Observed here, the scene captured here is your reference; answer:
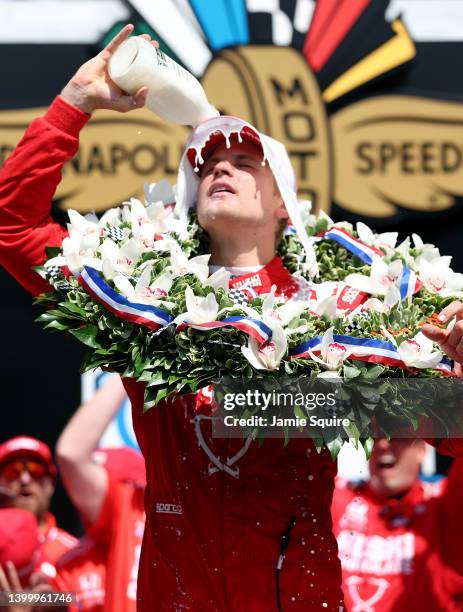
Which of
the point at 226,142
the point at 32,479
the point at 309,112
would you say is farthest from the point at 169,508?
the point at 309,112

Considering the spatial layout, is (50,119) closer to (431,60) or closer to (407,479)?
(407,479)

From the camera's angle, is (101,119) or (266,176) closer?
(266,176)

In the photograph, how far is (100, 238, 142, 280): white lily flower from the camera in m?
2.86

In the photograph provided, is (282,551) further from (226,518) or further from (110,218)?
(110,218)

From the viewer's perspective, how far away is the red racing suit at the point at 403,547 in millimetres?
3869

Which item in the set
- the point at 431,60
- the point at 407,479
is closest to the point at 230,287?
the point at 407,479

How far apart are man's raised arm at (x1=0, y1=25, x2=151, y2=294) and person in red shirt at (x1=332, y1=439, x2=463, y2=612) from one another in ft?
4.87

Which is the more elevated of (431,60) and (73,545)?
(431,60)

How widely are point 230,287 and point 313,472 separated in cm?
56

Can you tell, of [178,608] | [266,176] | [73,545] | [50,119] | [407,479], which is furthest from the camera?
[73,545]

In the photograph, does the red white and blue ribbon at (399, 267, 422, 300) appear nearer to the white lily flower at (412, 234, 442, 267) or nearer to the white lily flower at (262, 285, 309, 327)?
the white lily flower at (412, 234, 442, 267)

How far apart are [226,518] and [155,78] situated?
1160 millimetres

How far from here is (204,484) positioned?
2.85m

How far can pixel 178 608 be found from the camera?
9.07 feet
